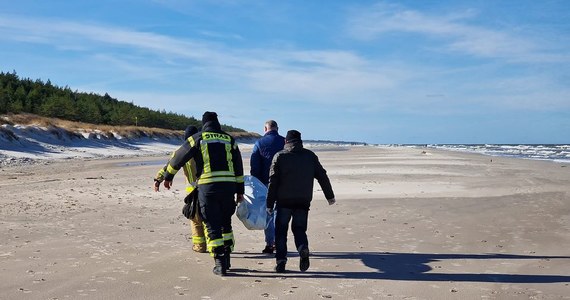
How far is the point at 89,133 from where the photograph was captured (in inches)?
1903

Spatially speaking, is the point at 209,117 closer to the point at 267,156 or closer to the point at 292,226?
the point at 267,156

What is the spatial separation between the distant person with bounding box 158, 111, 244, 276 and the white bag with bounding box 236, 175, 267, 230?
29.3 inches

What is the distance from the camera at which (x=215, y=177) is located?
720cm

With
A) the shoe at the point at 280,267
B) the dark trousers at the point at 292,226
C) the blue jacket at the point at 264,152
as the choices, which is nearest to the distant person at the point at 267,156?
the blue jacket at the point at 264,152

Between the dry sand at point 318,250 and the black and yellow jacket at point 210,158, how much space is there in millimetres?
1169

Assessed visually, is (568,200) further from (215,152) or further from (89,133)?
(89,133)

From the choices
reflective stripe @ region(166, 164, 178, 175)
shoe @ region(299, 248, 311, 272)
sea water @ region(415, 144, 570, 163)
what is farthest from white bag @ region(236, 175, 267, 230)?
sea water @ region(415, 144, 570, 163)

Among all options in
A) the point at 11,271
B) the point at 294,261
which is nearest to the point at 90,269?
the point at 11,271

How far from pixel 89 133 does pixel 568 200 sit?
40.7m

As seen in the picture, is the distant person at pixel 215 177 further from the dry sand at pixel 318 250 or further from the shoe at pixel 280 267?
the shoe at pixel 280 267

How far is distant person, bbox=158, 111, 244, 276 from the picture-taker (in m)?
7.18

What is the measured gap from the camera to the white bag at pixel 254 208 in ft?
26.8

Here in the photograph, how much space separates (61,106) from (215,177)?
54374 mm

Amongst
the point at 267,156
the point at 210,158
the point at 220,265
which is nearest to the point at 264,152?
the point at 267,156
